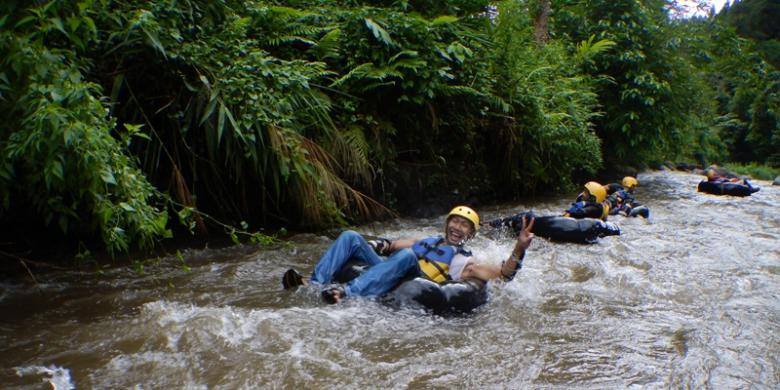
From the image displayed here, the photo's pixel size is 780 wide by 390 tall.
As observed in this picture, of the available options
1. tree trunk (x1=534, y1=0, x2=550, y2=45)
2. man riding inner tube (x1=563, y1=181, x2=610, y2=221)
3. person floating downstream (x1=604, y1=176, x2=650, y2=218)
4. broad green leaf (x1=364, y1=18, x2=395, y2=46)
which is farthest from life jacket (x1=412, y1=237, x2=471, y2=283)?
tree trunk (x1=534, y1=0, x2=550, y2=45)

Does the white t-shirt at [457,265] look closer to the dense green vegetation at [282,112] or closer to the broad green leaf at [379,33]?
the dense green vegetation at [282,112]

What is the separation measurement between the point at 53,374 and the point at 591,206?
22.0 feet

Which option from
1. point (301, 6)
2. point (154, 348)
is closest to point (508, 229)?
point (301, 6)

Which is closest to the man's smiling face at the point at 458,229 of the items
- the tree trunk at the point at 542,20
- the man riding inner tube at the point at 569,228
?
the man riding inner tube at the point at 569,228

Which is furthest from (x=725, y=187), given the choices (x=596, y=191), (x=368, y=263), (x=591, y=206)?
(x=368, y=263)

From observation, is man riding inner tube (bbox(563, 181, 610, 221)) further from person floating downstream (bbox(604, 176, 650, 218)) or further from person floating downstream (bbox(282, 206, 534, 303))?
person floating downstream (bbox(282, 206, 534, 303))

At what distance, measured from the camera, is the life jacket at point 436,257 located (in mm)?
4965

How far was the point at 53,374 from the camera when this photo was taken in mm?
3105

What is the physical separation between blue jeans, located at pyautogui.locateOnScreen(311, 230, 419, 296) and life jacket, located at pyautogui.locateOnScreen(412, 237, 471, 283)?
7.6 inches

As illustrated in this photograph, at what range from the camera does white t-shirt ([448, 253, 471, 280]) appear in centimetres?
498

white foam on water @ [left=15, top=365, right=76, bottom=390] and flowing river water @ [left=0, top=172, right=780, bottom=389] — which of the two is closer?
white foam on water @ [left=15, top=365, right=76, bottom=390]

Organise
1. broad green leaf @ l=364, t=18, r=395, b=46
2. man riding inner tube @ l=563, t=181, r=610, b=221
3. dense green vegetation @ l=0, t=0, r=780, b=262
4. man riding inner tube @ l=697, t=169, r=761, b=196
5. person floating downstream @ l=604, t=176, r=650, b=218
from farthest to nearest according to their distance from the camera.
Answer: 1. man riding inner tube @ l=697, t=169, r=761, b=196
2. person floating downstream @ l=604, t=176, r=650, b=218
3. man riding inner tube @ l=563, t=181, r=610, b=221
4. broad green leaf @ l=364, t=18, r=395, b=46
5. dense green vegetation @ l=0, t=0, r=780, b=262

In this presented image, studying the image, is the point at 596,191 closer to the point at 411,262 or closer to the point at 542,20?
the point at 411,262

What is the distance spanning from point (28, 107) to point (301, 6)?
5008mm
